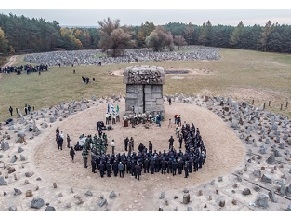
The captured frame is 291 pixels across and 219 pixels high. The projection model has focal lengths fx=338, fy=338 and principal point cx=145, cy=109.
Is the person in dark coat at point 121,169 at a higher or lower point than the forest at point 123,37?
lower

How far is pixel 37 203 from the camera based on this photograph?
1582cm

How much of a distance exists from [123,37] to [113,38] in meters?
2.16

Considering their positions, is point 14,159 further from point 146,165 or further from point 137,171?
point 146,165

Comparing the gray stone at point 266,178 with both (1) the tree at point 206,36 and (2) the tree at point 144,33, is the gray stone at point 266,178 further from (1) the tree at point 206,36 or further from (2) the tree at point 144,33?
(1) the tree at point 206,36

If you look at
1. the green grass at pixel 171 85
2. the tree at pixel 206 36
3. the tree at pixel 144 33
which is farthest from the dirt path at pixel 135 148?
the tree at pixel 206 36

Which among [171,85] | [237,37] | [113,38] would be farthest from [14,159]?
[237,37]

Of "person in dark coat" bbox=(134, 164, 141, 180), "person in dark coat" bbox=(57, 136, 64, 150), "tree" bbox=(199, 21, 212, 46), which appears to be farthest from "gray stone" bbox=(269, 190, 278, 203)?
"tree" bbox=(199, 21, 212, 46)

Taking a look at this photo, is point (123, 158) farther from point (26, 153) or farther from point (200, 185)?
point (26, 153)

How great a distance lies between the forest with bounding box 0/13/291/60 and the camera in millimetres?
75812

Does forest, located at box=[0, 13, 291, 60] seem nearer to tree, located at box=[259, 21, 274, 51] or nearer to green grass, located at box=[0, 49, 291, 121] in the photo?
tree, located at box=[259, 21, 274, 51]

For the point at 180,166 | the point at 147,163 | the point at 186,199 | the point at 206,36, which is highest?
the point at 206,36

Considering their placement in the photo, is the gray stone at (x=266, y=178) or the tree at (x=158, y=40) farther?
the tree at (x=158, y=40)

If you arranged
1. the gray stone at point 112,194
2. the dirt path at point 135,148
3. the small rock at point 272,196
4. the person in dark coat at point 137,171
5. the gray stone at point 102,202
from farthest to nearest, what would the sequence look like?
the person in dark coat at point 137,171 < the dirt path at point 135,148 < the gray stone at point 112,194 < the small rock at point 272,196 < the gray stone at point 102,202

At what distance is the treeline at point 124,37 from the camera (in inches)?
2992
